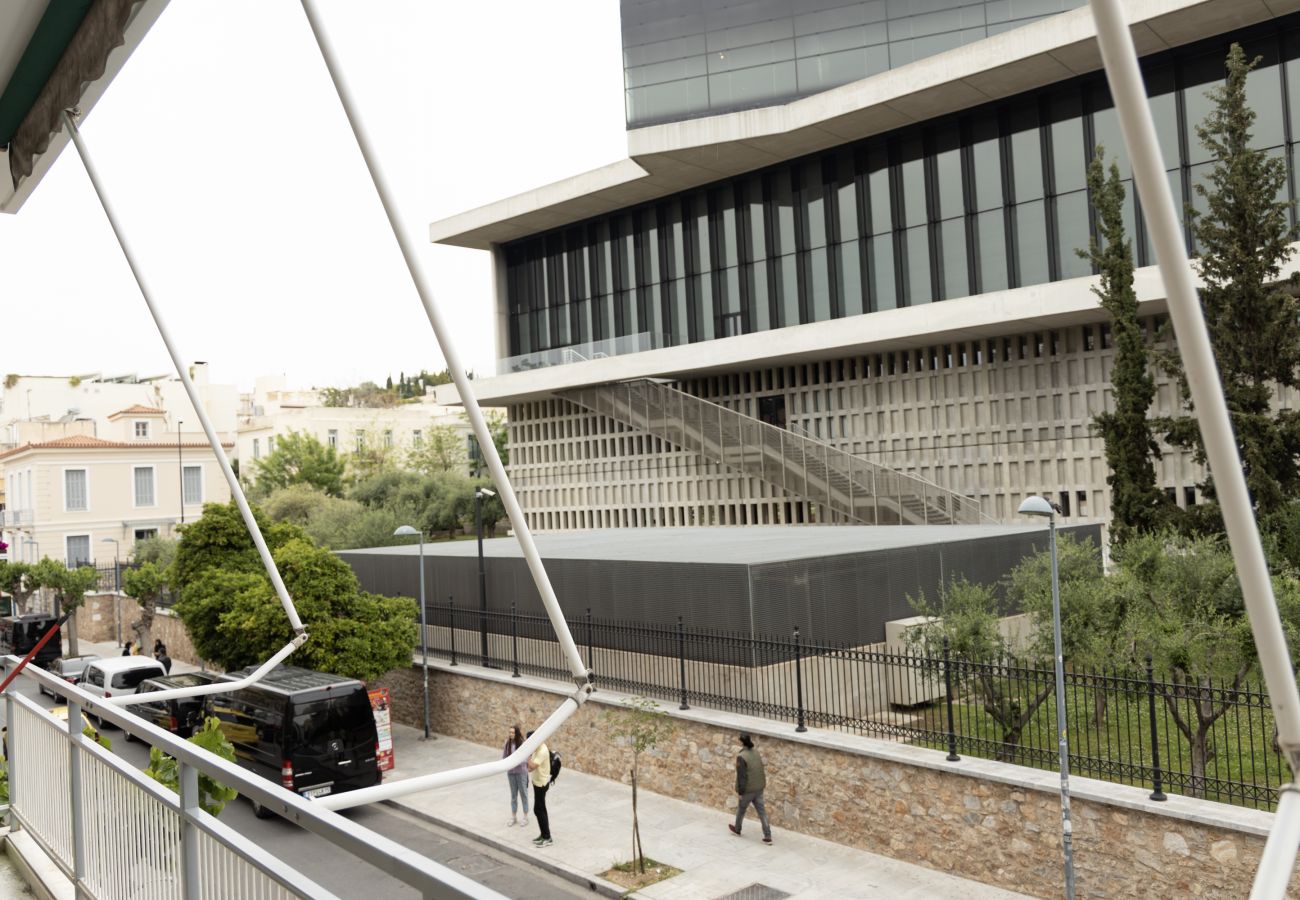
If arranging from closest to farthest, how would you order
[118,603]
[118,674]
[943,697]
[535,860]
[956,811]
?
[956,811]
[535,860]
[943,697]
[118,674]
[118,603]

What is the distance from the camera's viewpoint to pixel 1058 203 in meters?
32.4

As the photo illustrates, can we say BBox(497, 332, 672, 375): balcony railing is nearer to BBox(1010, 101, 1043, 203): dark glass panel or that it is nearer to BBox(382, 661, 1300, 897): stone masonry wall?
BBox(1010, 101, 1043, 203): dark glass panel

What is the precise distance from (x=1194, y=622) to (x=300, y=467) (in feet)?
233

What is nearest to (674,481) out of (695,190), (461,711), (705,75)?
(695,190)

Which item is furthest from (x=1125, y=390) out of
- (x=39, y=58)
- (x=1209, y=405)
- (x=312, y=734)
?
(x=1209, y=405)

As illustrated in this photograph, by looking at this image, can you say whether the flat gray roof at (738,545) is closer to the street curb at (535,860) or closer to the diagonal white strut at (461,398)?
the street curb at (535,860)

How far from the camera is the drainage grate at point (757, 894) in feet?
42.9

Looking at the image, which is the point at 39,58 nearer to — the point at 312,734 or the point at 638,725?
the point at 312,734

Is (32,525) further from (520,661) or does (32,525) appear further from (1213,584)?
(1213,584)

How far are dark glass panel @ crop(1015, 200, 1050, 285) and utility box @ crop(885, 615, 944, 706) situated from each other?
1565 cm

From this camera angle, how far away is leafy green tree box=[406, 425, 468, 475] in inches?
3219

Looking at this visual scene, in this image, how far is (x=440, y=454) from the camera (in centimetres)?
8250

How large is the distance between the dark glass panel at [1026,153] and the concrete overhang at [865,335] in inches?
142

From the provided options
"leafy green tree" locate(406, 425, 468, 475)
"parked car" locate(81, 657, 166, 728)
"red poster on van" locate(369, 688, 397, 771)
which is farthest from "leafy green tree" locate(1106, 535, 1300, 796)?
"leafy green tree" locate(406, 425, 468, 475)
